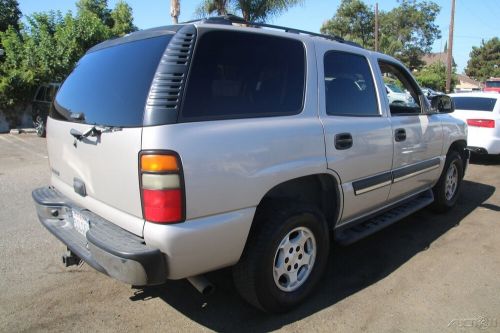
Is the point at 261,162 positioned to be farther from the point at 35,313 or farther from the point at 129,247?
the point at 35,313

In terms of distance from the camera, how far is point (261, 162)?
2.55 m

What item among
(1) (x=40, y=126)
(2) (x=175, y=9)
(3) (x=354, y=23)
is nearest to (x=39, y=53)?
(1) (x=40, y=126)

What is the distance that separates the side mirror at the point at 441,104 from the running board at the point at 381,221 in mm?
989

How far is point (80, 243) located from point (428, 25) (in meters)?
52.5

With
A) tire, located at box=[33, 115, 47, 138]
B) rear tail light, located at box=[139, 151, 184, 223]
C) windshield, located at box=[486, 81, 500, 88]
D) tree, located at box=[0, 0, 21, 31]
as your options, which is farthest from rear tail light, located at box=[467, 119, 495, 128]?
windshield, located at box=[486, 81, 500, 88]

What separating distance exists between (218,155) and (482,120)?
7.75 meters

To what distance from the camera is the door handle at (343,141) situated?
312 centimetres

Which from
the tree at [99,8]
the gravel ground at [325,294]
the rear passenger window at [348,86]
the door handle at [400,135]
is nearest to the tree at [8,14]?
the tree at [99,8]

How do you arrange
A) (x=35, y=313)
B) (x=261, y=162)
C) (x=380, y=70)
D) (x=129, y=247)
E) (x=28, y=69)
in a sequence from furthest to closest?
(x=28, y=69) < (x=380, y=70) < (x=35, y=313) < (x=261, y=162) < (x=129, y=247)

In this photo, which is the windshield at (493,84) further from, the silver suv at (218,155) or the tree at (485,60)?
the tree at (485,60)

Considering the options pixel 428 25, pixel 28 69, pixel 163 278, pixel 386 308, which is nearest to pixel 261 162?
pixel 163 278

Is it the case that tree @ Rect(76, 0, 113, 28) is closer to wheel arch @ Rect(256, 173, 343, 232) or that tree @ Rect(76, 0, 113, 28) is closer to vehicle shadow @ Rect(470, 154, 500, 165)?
vehicle shadow @ Rect(470, 154, 500, 165)

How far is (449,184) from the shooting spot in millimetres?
5227

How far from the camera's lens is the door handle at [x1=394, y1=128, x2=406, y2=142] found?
3.80 metres
